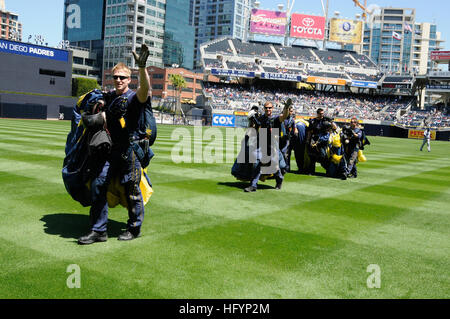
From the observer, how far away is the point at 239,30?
169 m

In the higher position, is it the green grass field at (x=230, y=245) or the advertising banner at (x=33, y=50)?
the advertising banner at (x=33, y=50)

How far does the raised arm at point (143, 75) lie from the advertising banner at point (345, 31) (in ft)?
278

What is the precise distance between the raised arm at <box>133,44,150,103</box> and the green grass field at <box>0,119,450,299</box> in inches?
74.3

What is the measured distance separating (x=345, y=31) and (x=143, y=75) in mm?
86139

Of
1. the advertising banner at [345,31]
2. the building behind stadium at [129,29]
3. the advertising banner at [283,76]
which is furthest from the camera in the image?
the building behind stadium at [129,29]

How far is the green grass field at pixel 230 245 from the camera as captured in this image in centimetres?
407

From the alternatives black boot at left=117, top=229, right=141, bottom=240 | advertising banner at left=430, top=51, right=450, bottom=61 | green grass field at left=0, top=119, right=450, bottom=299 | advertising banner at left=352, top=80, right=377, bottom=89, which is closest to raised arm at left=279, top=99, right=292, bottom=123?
green grass field at left=0, top=119, right=450, bottom=299

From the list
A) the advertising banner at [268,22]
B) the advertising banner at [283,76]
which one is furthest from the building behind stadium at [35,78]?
the advertising banner at [268,22]

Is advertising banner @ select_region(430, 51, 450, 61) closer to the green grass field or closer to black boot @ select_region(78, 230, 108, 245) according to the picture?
the green grass field

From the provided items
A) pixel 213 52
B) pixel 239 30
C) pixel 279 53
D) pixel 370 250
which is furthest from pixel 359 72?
pixel 239 30

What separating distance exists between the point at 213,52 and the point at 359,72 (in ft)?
88.9

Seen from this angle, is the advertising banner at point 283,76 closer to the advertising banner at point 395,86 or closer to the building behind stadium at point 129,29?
the advertising banner at point 395,86
